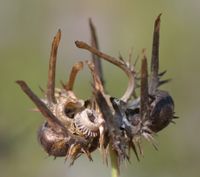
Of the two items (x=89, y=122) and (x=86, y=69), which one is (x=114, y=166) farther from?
(x=86, y=69)

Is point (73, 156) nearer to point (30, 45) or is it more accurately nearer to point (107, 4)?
point (30, 45)

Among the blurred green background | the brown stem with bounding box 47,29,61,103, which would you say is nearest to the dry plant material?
the brown stem with bounding box 47,29,61,103

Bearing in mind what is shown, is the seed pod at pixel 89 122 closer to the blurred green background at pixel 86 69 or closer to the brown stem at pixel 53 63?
the brown stem at pixel 53 63

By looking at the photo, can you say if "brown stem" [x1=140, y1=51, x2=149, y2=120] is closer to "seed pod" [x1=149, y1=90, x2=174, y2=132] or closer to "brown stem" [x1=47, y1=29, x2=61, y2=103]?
"seed pod" [x1=149, y1=90, x2=174, y2=132]

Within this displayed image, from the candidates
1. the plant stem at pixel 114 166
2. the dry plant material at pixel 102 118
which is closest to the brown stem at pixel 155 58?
the dry plant material at pixel 102 118

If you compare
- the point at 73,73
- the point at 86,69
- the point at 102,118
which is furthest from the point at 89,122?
A: the point at 86,69
